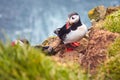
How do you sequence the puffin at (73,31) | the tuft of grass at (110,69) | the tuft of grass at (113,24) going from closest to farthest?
1. the tuft of grass at (110,69)
2. the tuft of grass at (113,24)
3. the puffin at (73,31)

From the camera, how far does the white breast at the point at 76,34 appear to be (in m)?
14.6

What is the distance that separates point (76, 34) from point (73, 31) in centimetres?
65

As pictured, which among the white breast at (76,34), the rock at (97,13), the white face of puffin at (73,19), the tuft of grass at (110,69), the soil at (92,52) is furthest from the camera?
the rock at (97,13)

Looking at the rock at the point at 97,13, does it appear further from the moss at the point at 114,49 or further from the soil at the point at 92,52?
the moss at the point at 114,49

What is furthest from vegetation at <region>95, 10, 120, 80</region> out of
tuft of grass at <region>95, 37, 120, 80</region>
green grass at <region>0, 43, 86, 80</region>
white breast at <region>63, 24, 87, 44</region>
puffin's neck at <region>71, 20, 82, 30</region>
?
puffin's neck at <region>71, 20, 82, 30</region>

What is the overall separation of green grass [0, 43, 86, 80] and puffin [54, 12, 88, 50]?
7.13 metres

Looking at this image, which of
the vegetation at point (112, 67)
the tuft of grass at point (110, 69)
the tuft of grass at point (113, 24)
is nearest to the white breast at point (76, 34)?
the tuft of grass at point (113, 24)

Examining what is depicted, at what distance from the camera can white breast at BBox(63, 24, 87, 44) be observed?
14562 mm

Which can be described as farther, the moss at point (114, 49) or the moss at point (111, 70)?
the moss at point (114, 49)

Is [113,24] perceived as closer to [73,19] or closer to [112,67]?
[73,19]

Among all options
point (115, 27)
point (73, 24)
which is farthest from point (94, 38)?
point (73, 24)

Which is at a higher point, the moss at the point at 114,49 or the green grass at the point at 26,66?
the moss at the point at 114,49

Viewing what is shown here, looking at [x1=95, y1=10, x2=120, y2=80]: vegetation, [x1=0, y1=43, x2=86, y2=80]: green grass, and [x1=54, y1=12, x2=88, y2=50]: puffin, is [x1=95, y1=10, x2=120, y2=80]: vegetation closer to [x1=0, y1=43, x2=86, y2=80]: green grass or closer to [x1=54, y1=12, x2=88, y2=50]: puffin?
[x1=0, y1=43, x2=86, y2=80]: green grass

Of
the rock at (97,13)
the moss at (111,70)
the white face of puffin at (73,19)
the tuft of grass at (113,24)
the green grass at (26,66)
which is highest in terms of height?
the rock at (97,13)
